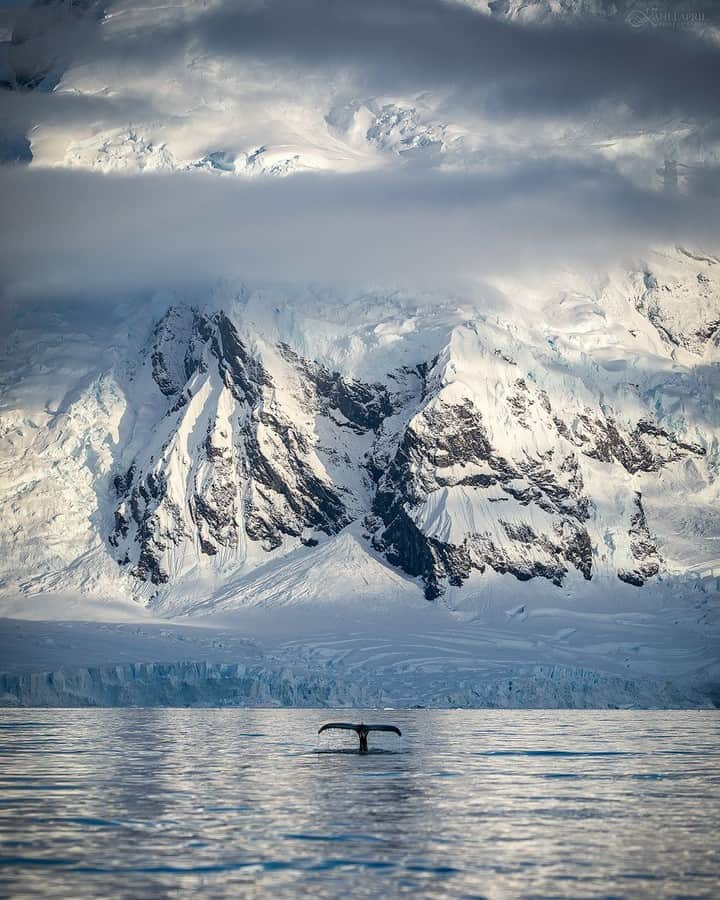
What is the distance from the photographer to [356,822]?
60.8 meters

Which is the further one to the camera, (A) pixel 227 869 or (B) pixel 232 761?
(B) pixel 232 761

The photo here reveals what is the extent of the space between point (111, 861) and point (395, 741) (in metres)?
77.5

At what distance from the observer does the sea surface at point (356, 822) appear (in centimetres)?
4672

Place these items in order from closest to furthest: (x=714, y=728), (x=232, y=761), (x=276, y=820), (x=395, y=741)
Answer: (x=276, y=820)
(x=232, y=761)
(x=395, y=741)
(x=714, y=728)

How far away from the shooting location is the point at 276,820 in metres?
61.3

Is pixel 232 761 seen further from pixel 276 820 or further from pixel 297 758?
pixel 276 820

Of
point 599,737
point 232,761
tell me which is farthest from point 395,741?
point 232,761

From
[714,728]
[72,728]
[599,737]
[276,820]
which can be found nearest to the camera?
[276,820]

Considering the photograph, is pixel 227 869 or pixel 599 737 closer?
pixel 227 869

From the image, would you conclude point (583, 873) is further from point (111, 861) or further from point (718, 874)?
point (111, 861)

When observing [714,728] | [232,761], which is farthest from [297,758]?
[714,728]

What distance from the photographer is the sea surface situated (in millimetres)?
46719

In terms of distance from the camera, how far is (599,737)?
135625mm

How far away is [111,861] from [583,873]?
15207 millimetres
